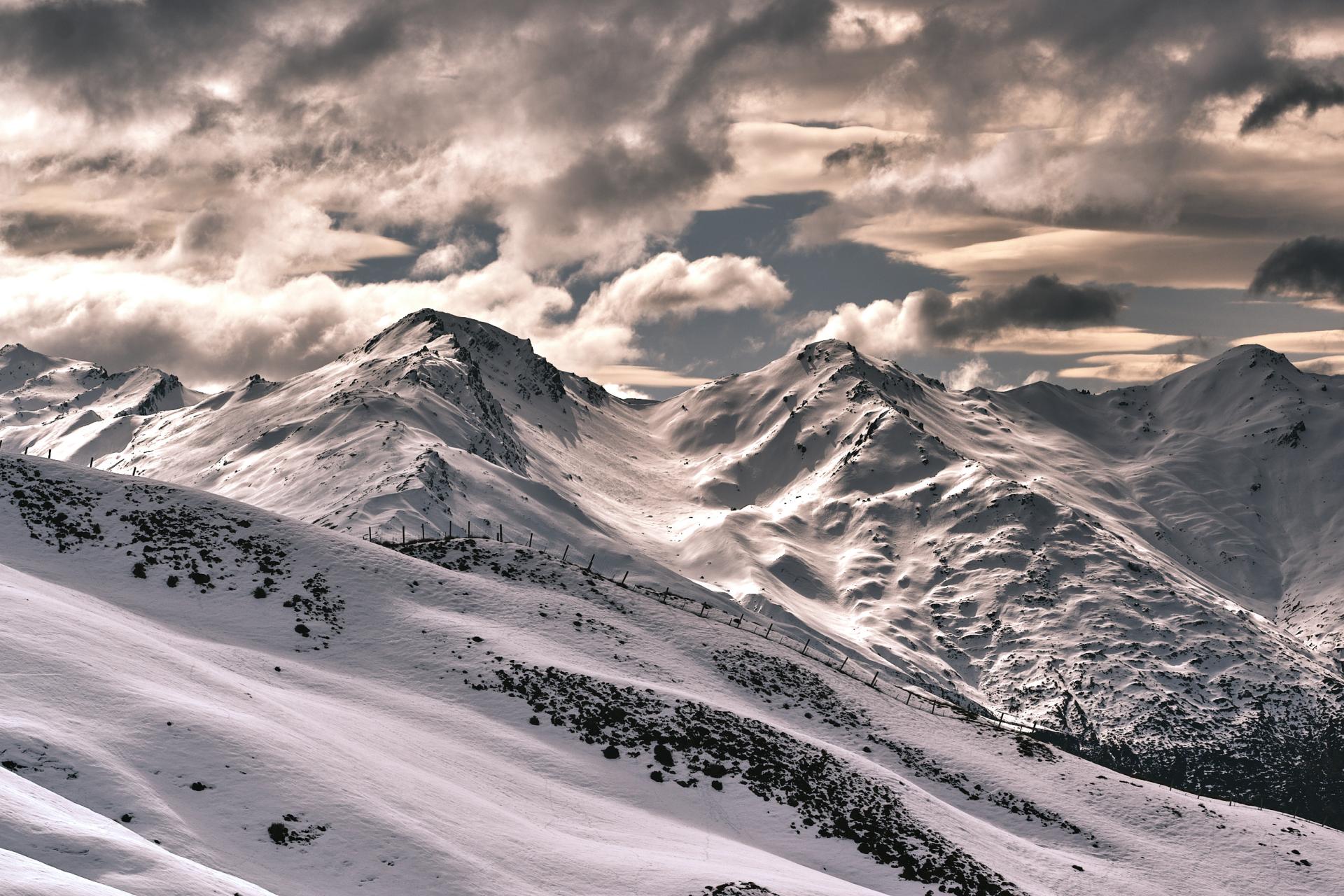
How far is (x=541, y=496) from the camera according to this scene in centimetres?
17025

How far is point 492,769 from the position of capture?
36938mm

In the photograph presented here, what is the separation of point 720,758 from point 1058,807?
22.5m

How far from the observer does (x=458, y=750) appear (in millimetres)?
37719

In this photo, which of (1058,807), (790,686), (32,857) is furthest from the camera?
(790,686)

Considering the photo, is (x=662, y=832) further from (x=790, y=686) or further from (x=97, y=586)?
(x=97, y=586)


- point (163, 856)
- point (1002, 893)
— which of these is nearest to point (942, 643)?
point (1002, 893)

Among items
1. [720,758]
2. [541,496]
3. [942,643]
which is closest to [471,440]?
[541,496]

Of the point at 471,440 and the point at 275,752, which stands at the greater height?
the point at 471,440

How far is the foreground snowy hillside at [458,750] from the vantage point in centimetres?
2548

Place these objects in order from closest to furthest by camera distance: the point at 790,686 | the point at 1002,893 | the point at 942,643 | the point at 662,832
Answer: the point at 662,832 < the point at 1002,893 < the point at 790,686 < the point at 942,643

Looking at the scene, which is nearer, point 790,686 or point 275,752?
point 275,752

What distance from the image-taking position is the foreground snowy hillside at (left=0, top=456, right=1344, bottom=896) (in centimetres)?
2548

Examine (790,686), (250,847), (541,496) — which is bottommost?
(250,847)

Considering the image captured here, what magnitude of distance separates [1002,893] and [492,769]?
70.7 ft
